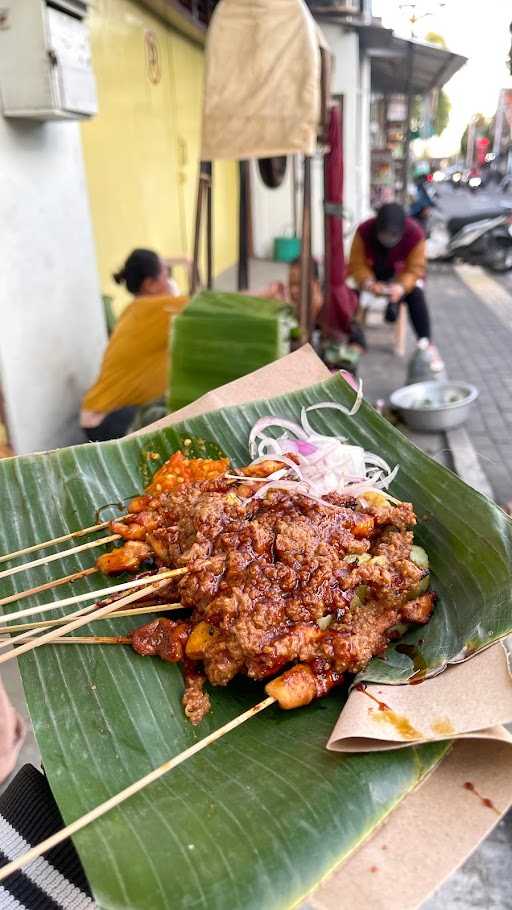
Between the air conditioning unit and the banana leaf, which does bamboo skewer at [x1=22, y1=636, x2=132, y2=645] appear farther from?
the air conditioning unit

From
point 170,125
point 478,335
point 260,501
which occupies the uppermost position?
point 170,125

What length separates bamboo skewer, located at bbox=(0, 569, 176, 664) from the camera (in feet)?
5.04

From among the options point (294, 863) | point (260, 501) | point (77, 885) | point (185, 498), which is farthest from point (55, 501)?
point (294, 863)

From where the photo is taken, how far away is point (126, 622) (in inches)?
76.8

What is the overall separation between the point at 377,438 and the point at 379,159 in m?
28.2

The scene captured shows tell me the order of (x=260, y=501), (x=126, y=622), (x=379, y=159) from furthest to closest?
(x=379, y=159)
(x=260, y=501)
(x=126, y=622)

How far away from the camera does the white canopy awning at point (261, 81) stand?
174 inches

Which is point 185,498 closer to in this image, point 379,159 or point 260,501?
point 260,501

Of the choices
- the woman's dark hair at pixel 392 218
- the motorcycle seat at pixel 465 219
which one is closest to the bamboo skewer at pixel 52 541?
the woman's dark hair at pixel 392 218

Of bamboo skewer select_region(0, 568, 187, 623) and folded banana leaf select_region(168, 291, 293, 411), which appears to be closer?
bamboo skewer select_region(0, 568, 187, 623)

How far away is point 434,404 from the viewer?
679 cm

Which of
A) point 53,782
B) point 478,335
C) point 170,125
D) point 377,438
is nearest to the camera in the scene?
point 53,782

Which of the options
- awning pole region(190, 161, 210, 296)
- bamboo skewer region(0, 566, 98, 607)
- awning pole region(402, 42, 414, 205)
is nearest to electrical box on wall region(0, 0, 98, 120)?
awning pole region(190, 161, 210, 296)

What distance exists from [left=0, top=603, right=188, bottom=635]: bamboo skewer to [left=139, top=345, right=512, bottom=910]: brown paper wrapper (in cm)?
61
